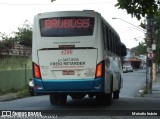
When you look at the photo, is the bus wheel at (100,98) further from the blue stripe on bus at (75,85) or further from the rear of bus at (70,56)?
the blue stripe on bus at (75,85)

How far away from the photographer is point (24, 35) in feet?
227

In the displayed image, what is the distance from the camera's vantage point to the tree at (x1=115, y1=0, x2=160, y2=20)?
19609 mm

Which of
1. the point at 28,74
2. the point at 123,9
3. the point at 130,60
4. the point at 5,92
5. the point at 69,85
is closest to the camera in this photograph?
the point at 69,85

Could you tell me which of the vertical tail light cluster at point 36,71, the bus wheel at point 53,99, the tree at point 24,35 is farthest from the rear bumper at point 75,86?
the tree at point 24,35

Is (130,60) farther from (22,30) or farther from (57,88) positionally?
(57,88)

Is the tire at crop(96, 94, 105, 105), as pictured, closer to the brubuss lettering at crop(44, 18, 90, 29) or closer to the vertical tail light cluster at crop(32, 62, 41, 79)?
the vertical tail light cluster at crop(32, 62, 41, 79)

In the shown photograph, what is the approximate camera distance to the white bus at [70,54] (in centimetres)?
1583

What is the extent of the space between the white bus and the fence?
17.6 meters

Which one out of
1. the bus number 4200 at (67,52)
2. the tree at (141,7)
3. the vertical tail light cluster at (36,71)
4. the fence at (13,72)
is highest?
the tree at (141,7)

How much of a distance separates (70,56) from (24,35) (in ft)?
177

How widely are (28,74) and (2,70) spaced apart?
6.23 m

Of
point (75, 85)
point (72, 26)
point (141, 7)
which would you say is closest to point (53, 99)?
point (75, 85)

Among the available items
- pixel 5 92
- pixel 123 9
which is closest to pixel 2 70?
pixel 5 92

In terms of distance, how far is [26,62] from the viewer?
41.4m
